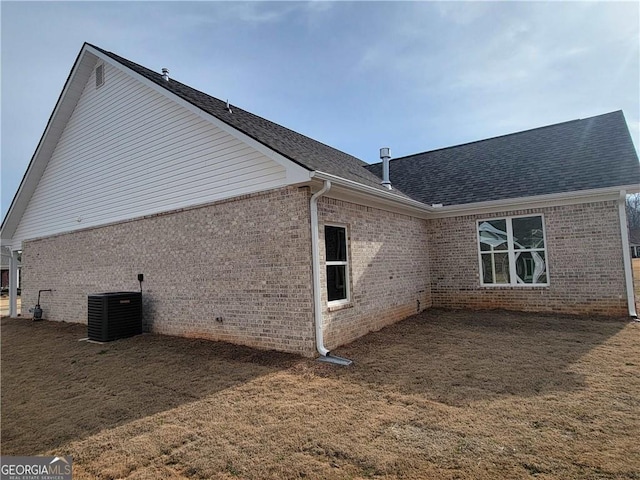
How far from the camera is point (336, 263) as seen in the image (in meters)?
6.91

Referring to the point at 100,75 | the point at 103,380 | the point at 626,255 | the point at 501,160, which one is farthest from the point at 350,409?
the point at 100,75

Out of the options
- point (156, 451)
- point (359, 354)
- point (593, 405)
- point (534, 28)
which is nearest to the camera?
point (156, 451)

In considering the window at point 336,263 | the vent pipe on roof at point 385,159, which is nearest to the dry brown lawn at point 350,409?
the window at point 336,263

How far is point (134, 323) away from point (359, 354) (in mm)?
5917

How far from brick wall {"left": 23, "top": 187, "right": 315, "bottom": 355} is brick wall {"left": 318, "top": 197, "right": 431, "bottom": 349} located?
0.50 meters

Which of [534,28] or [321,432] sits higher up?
[534,28]

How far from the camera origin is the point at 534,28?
7910 mm

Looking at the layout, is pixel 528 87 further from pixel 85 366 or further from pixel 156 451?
pixel 85 366

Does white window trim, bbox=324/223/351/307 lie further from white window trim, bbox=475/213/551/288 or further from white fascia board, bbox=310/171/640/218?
white window trim, bbox=475/213/551/288

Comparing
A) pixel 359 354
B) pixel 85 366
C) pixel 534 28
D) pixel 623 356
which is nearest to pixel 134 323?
pixel 85 366

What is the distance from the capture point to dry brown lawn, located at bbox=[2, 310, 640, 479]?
3.03 m

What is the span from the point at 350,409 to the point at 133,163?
8.84 metres

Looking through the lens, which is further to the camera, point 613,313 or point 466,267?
point 466,267

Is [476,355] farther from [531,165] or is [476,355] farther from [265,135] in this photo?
[531,165]
